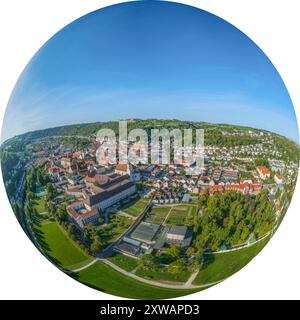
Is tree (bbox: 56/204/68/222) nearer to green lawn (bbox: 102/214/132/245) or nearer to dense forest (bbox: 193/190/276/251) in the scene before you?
green lawn (bbox: 102/214/132/245)

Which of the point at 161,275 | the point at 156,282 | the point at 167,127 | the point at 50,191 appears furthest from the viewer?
the point at 156,282

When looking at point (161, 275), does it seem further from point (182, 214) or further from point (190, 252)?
point (182, 214)

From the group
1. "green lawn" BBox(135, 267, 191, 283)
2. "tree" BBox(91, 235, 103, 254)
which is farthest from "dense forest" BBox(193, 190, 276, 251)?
"tree" BBox(91, 235, 103, 254)

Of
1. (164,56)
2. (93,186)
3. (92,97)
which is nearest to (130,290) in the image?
(93,186)

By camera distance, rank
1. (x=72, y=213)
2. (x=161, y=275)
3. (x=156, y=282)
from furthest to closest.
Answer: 1. (x=156, y=282)
2. (x=161, y=275)
3. (x=72, y=213)

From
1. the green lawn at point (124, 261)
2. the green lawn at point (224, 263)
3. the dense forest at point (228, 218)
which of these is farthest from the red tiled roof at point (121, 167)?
the green lawn at point (224, 263)

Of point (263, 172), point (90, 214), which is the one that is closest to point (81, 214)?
point (90, 214)

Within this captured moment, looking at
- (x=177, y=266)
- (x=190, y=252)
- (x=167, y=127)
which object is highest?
(x=167, y=127)
